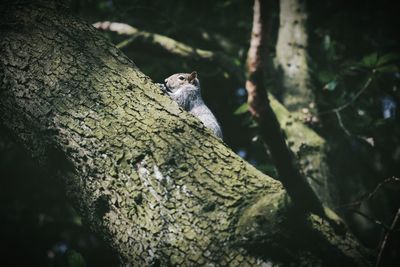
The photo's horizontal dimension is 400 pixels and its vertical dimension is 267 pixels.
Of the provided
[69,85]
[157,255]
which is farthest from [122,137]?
[157,255]

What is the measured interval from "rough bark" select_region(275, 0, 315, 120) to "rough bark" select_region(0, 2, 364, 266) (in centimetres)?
190

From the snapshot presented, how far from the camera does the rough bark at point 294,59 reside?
359 centimetres

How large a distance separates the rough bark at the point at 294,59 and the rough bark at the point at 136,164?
1902 mm

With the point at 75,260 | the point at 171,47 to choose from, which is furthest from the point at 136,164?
the point at 171,47

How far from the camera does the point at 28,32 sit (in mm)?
2184

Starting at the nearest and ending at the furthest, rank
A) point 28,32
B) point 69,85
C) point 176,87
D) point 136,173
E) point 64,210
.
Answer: point 136,173 < point 69,85 < point 28,32 < point 176,87 < point 64,210

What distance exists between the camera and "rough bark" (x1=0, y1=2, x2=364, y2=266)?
5.29 ft

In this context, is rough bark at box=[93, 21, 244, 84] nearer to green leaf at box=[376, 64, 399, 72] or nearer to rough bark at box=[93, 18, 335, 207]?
rough bark at box=[93, 18, 335, 207]

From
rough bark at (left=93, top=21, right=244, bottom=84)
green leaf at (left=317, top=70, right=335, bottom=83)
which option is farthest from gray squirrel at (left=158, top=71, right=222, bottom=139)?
green leaf at (left=317, top=70, right=335, bottom=83)

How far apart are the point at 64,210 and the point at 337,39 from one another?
4.47 meters

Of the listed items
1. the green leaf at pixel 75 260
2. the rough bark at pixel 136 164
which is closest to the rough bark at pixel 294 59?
the rough bark at pixel 136 164

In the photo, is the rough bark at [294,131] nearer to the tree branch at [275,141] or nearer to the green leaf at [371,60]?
the green leaf at [371,60]

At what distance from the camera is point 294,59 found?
3.84 meters

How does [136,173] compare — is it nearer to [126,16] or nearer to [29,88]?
[29,88]
